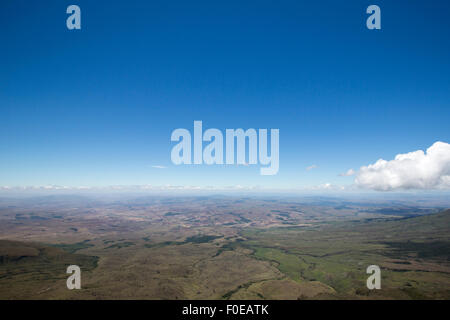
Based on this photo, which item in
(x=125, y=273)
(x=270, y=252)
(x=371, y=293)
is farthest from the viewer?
(x=270, y=252)

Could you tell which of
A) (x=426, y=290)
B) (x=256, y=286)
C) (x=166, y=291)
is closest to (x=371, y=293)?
(x=426, y=290)
